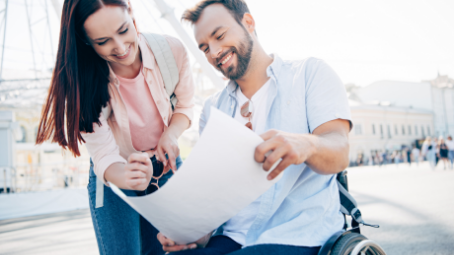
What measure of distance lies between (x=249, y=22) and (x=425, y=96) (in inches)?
1787

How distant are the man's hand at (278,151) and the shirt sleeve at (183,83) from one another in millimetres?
905

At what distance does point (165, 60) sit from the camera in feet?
5.03

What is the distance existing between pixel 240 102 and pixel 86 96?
720 mm

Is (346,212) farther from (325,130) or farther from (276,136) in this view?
(276,136)

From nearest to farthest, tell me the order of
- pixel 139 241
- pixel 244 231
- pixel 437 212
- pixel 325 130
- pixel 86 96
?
pixel 325 130 → pixel 244 231 → pixel 86 96 → pixel 139 241 → pixel 437 212

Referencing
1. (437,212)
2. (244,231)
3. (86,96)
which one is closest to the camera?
(244,231)

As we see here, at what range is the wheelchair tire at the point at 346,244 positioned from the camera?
1.01m

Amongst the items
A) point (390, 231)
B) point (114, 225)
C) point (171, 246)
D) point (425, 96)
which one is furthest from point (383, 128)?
point (171, 246)

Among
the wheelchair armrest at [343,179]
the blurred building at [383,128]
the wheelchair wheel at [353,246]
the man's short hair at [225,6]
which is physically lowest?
the blurred building at [383,128]

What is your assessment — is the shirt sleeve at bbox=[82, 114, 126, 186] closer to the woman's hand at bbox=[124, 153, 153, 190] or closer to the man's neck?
the woman's hand at bbox=[124, 153, 153, 190]

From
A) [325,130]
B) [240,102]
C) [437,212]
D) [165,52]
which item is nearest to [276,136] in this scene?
[325,130]

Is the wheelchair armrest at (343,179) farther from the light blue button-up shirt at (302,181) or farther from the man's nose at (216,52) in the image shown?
the man's nose at (216,52)

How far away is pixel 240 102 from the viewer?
160cm

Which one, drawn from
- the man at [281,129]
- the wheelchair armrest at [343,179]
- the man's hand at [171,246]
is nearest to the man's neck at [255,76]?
the man at [281,129]
